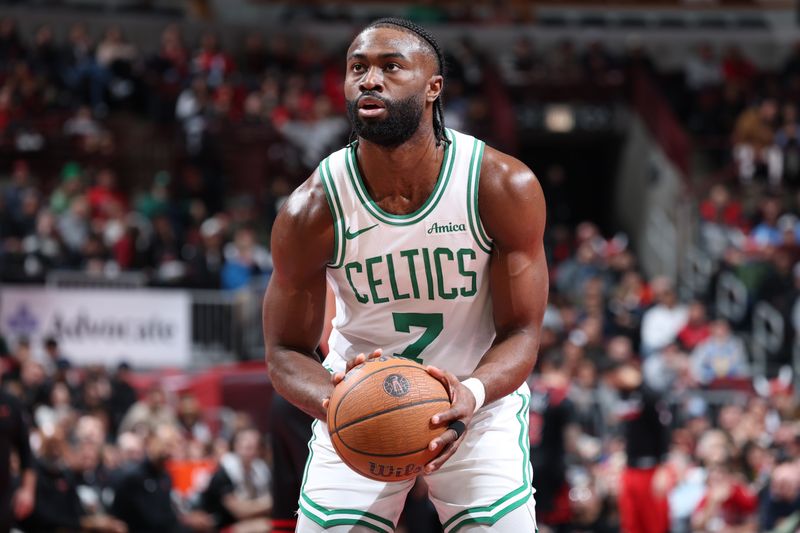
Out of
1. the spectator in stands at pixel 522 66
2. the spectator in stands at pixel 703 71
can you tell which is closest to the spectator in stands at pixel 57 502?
the spectator in stands at pixel 522 66

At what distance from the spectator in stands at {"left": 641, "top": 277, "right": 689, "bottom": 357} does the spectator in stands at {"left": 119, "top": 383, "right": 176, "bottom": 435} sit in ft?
21.1

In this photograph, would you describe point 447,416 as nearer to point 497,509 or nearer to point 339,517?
point 497,509

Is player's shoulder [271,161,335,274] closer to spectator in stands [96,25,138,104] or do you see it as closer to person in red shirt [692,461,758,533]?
person in red shirt [692,461,758,533]

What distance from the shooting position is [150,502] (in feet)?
33.4

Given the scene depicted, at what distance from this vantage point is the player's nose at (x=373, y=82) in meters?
4.37

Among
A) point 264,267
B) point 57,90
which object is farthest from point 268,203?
point 57,90

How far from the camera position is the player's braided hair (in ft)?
14.9

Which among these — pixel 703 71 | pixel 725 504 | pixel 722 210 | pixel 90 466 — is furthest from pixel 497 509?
pixel 703 71

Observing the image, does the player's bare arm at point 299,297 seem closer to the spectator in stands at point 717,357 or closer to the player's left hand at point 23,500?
the player's left hand at point 23,500

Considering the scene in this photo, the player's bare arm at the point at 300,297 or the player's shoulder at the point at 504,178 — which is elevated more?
the player's shoulder at the point at 504,178

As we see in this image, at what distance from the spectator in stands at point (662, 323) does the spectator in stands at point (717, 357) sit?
0.40 meters

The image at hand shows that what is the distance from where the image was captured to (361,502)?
457 centimetres

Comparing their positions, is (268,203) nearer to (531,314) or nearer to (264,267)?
(264,267)

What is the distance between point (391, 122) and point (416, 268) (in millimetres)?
542
